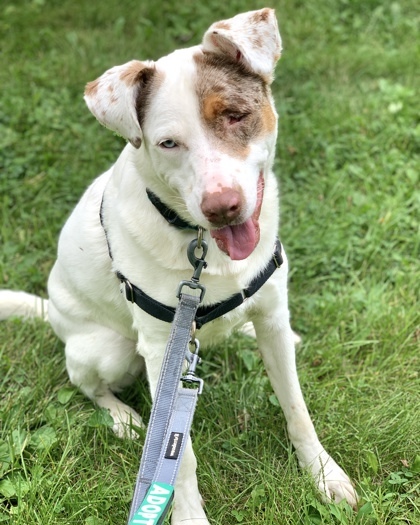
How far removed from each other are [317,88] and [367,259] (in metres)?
1.98

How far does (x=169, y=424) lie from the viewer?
2.25 meters

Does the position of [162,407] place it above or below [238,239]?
below

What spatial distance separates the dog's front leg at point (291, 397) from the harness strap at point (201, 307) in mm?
159

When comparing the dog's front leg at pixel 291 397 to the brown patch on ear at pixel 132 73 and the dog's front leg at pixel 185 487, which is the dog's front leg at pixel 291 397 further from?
the brown patch on ear at pixel 132 73

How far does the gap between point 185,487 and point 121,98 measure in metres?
1.63

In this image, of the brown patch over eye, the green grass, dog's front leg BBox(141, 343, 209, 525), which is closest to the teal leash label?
dog's front leg BBox(141, 343, 209, 525)

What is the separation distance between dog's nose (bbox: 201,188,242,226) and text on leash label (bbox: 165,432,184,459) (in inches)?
29.7

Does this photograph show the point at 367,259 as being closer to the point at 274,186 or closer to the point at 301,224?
the point at 301,224

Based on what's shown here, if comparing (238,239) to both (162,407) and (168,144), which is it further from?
(162,407)

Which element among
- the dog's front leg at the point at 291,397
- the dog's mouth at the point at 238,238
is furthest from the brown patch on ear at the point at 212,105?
the dog's front leg at the point at 291,397

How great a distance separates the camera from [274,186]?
9.40ft

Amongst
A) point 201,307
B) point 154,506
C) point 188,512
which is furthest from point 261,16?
point 188,512

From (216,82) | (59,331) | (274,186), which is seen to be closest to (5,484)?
(59,331)

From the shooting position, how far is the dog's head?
2.29 meters
